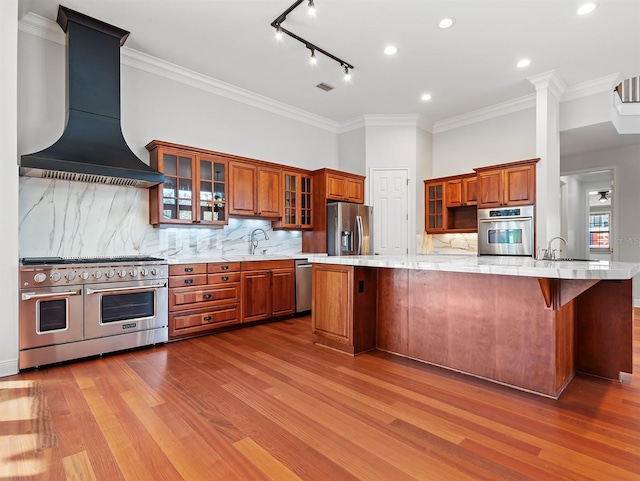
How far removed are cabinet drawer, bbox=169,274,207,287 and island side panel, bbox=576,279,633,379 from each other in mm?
3651

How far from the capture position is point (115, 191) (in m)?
3.81

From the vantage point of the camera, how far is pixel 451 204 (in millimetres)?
5695

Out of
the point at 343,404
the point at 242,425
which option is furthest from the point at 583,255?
the point at 242,425

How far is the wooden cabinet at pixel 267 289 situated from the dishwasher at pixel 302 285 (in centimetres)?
10

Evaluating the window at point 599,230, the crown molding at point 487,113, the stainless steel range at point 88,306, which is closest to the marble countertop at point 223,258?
the stainless steel range at point 88,306

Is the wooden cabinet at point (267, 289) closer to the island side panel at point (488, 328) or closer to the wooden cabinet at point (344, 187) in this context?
the wooden cabinet at point (344, 187)

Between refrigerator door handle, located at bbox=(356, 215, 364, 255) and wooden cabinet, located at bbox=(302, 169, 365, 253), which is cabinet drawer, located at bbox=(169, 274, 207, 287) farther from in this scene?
refrigerator door handle, located at bbox=(356, 215, 364, 255)

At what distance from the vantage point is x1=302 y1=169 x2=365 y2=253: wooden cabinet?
17.6 ft

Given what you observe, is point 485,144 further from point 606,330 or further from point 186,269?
point 186,269

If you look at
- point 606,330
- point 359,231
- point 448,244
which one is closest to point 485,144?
point 448,244

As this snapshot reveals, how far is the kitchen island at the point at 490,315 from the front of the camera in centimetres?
229

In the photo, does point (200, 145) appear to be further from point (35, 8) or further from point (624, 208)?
point (624, 208)

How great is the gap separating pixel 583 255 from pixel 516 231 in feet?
16.3

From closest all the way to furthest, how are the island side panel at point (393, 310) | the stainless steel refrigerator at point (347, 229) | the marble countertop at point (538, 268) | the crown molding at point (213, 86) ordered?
the marble countertop at point (538, 268) < the island side panel at point (393, 310) < the crown molding at point (213, 86) < the stainless steel refrigerator at point (347, 229)
